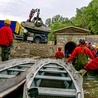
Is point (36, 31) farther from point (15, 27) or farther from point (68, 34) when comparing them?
point (15, 27)

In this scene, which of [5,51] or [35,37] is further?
[35,37]

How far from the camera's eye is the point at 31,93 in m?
4.55

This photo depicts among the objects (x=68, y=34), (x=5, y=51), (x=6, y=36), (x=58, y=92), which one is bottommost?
(x=58, y=92)

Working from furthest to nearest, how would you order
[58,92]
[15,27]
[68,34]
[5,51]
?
[15,27] < [68,34] < [5,51] < [58,92]

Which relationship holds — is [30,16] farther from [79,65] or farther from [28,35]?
[79,65]

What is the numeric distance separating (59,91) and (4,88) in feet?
3.19

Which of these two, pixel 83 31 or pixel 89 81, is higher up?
pixel 83 31

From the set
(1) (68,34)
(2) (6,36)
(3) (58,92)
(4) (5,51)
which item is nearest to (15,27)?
(1) (68,34)

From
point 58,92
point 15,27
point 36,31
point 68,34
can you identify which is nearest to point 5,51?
point 58,92

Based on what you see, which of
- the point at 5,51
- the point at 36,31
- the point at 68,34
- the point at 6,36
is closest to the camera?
the point at 6,36

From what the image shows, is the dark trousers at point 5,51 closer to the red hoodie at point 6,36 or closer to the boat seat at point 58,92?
the red hoodie at point 6,36

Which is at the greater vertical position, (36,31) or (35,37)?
(36,31)

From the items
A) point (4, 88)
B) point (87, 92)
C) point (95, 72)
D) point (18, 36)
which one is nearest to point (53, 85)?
point (87, 92)

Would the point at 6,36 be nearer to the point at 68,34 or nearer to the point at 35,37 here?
the point at 35,37
